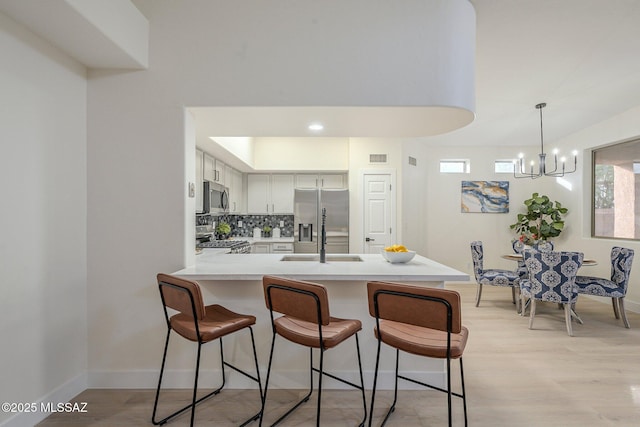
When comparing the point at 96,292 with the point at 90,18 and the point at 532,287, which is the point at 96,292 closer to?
the point at 90,18

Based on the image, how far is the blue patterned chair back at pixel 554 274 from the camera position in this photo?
3.52 metres

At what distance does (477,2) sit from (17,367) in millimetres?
3919

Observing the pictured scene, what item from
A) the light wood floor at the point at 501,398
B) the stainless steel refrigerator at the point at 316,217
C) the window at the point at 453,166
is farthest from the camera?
the window at the point at 453,166

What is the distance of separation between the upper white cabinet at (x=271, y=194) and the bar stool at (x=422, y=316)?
14.9ft

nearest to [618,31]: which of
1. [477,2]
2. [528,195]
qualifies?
[477,2]

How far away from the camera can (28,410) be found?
1.89m

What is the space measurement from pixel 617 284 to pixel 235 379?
444 centimetres

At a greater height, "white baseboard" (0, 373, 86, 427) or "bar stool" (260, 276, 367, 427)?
"bar stool" (260, 276, 367, 427)

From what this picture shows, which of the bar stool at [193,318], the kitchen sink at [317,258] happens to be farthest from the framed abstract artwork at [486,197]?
the bar stool at [193,318]

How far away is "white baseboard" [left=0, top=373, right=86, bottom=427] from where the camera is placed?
1.83m

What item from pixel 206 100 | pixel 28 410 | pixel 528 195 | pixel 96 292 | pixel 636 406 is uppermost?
pixel 206 100

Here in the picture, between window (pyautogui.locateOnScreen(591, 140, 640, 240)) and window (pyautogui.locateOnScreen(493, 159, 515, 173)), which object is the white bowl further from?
window (pyautogui.locateOnScreen(493, 159, 515, 173))

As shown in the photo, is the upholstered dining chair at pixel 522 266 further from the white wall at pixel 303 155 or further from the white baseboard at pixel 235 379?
the white wall at pixel 303 155

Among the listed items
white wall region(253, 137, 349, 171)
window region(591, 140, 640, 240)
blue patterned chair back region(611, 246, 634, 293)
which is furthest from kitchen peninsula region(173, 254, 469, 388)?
window region(591, 140, 640, 240)
